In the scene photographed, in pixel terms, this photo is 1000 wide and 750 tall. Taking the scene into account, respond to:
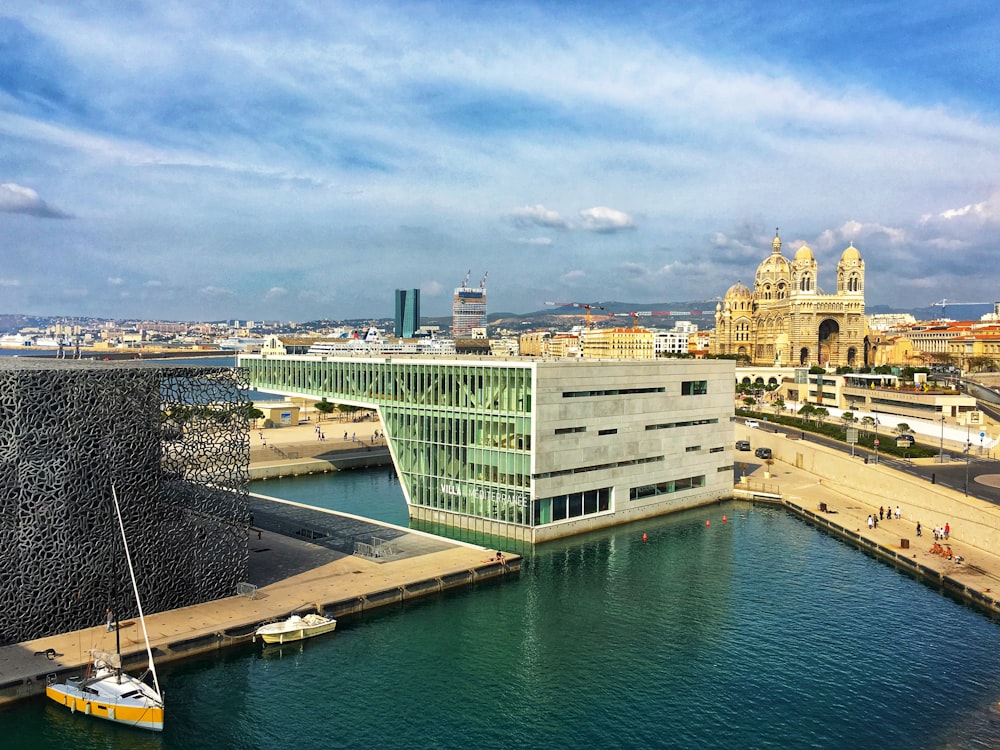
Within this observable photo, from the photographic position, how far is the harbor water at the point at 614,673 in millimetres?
33750

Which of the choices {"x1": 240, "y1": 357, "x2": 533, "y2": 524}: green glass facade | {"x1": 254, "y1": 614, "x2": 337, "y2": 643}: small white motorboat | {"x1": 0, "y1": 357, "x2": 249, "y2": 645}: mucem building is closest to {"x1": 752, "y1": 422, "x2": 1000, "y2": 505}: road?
{"x1": 240, "y1": 357, "x2": 533, "y2": 524}: green glass facade

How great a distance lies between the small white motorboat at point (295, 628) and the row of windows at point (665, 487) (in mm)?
32625

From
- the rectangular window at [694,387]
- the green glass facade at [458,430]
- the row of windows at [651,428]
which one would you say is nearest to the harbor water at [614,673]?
the green glass facade at [458,430]

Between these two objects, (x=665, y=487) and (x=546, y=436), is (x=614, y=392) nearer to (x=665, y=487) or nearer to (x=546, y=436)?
(x=546, y=436)

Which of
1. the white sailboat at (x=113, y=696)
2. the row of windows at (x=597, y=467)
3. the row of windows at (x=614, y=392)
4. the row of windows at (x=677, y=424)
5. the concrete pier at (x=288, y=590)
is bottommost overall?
the white sailboat at (x=113, y=696)

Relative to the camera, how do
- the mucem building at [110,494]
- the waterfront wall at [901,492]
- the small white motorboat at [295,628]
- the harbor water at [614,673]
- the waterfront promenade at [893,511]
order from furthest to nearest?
the waterfront wall at [901,492], the waterfront promenade at [893,511], the small white motorboat at [295,628], the mucem building at [110,494], the harbor water at [614,673]

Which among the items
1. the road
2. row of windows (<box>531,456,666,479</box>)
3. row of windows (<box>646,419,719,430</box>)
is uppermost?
row of windows (<box>646,419,719,430</box>)

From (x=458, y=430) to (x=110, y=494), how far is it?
96.1ft

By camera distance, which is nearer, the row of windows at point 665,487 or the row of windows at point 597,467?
the row of windows at point 597,467

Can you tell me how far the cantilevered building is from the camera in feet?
201

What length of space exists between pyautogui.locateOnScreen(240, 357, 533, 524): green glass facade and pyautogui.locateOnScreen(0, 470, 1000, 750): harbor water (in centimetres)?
822

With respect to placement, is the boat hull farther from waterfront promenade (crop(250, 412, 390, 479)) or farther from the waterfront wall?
waterfront promenade (crop(250, 412, 390, 479))

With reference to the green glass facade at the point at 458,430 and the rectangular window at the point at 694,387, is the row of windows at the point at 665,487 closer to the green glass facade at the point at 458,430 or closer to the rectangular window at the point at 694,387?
the rectangular window at the point at 694,387

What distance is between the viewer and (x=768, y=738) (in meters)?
33.8
